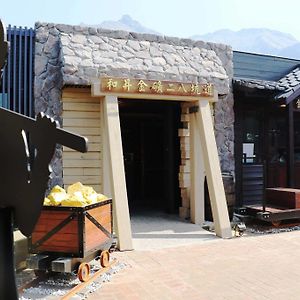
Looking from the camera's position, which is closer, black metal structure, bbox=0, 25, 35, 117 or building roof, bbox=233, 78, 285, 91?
black metal structure, bbox=0, 25, 35, 117

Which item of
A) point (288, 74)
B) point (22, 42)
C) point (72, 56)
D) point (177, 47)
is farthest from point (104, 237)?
point (288, 74)

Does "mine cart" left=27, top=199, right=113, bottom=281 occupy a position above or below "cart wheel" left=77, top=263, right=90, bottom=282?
above

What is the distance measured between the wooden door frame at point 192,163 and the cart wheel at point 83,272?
1.72m

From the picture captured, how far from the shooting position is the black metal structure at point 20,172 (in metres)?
2.30

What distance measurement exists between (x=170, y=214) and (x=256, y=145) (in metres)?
3.36

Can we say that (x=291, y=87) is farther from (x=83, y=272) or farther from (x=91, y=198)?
(x=83, y=272)

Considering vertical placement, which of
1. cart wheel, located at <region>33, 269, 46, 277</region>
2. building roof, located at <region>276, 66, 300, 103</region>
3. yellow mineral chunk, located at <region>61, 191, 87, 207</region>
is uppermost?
building roof, located at <region>276, 66, 300, 103</region>

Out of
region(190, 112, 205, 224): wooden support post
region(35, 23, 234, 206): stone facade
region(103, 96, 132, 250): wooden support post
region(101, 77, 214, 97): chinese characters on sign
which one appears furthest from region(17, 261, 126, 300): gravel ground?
region(190, 112, 205, 224): wooden support post

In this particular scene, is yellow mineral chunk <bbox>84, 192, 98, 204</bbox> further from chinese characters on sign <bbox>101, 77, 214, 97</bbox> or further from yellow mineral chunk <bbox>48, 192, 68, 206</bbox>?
chinese characters on sign <bbox>101, 77, 214, 97</bbox>

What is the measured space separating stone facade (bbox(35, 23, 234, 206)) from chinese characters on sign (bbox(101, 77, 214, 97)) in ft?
1.89

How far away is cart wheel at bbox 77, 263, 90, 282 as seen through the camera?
4.66 meters

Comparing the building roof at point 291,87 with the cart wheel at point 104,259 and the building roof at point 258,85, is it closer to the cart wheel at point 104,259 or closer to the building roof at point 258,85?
the building roof at point 258,85

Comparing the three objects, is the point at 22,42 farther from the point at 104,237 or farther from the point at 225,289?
the point at 225,289

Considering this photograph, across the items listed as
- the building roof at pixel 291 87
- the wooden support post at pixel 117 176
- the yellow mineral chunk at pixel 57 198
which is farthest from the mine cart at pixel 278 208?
the yellow mineral chunk at pixel 57 198
